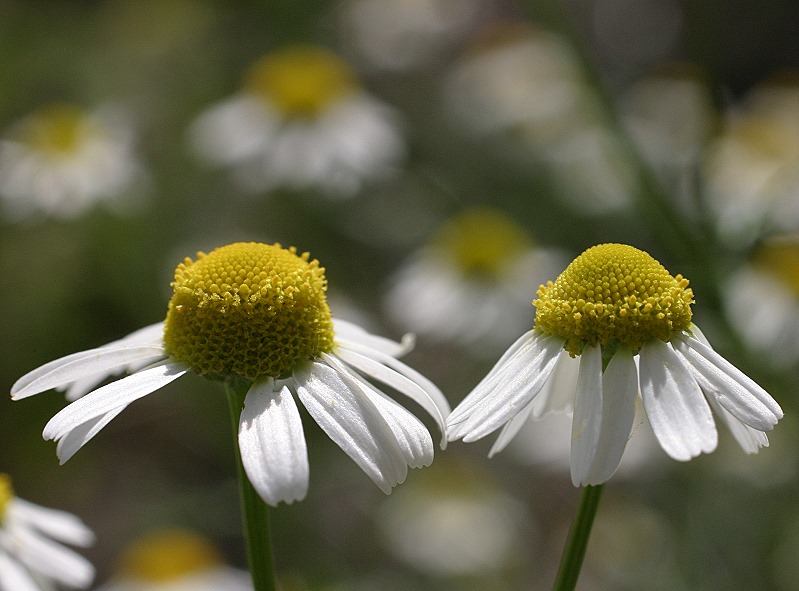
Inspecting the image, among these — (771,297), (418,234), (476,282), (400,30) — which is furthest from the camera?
(400,30)

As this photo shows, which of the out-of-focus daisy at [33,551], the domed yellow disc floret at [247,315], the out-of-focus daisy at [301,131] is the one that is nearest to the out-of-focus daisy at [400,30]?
the out-of-focus daisy at [301,131]

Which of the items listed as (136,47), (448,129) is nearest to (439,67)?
(448,129)

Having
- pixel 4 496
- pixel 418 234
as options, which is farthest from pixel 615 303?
pixel 418 234

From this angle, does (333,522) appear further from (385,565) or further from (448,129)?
(448,129)

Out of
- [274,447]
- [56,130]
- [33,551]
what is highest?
[56,130]

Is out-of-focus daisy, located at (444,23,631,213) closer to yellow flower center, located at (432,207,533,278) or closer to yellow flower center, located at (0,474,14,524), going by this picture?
yellow flower center, located at (432,207,533,278)

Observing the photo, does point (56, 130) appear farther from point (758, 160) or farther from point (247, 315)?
point (247, 315)
